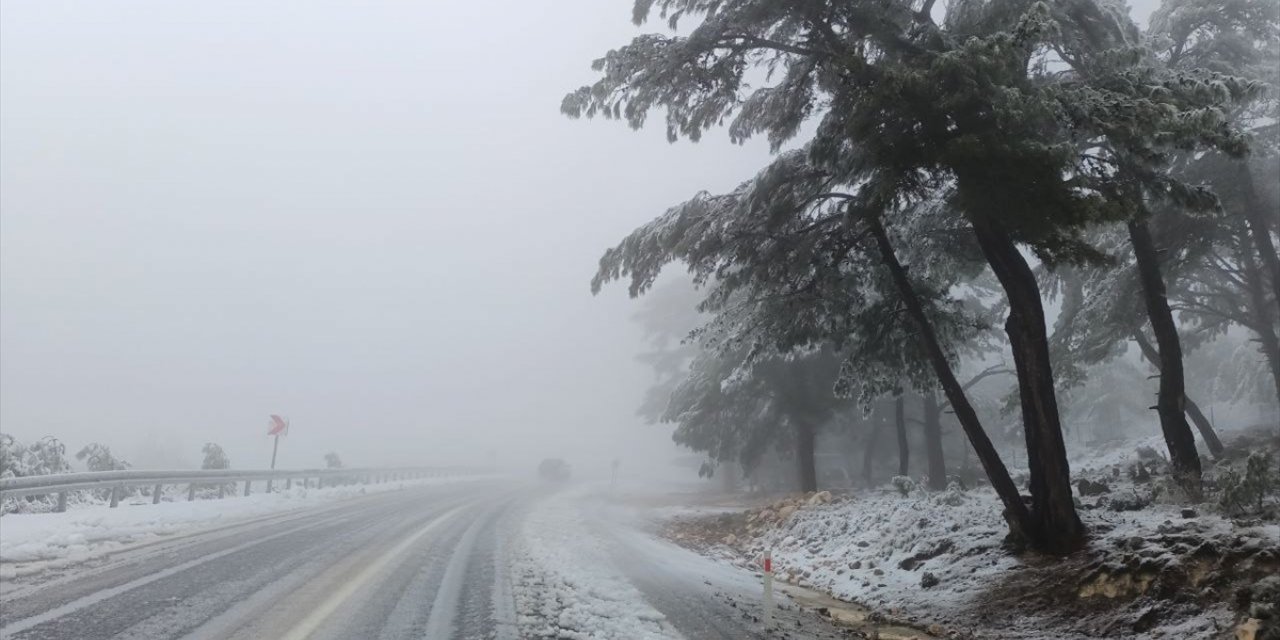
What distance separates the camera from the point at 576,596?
25.9 feet

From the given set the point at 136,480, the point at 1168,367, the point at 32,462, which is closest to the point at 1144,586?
the point at 1168,367

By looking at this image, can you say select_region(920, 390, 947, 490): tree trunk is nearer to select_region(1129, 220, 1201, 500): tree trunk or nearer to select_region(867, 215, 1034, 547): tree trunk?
select_region(1129, 220, 1201, 500): tree trunk

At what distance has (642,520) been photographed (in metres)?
20.7

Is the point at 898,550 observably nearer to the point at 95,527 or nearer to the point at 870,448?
the point at 95,527

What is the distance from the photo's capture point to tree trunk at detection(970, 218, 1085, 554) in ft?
27.3

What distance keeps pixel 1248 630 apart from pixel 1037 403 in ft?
13.7

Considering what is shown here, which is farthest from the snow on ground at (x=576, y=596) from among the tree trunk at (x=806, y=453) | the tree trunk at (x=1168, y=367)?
the tree trunk at (x=806, y=453)

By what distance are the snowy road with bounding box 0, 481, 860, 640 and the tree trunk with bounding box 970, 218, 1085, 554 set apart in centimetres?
353

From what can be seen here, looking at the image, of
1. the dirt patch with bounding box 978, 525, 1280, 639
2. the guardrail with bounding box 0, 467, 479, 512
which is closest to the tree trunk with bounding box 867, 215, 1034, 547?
the dirt patch with bounding box 978, 525, 1280, 639

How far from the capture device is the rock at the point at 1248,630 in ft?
15.7

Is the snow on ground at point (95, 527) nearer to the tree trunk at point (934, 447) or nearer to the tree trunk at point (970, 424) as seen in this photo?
the tree trunk at point (970, 424)

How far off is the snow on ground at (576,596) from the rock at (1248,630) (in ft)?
14.7

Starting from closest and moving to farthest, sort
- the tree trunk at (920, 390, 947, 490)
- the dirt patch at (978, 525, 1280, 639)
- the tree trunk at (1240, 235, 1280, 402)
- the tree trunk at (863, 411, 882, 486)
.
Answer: the dirt patch at (978, 525, 1280, 639) → the tree trunk at (1240, 235, 1280, 402) → the tree trunk at (920, 390, 947, 490) → the tree trunk at (863, 411, 882, 486)

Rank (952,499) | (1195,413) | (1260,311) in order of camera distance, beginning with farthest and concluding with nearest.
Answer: (1195,413), (1260,311), (952,499)
